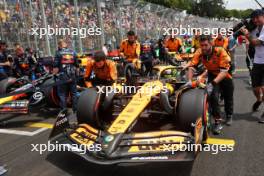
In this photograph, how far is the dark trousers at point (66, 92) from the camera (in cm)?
709

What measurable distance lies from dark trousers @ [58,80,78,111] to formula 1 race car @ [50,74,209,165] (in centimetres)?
210

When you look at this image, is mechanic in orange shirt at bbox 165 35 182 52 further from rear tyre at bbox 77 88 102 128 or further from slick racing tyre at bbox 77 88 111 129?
rear tyre at bbox 77 88 102 128

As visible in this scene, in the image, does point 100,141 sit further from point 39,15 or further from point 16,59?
point 39,15

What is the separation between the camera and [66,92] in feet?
24.0

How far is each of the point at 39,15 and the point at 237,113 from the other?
8.03 m

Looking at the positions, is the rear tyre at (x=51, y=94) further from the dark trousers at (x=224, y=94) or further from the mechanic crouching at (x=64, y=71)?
the dark trousers at (x=224, y=94)

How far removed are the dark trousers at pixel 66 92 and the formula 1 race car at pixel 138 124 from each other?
2103 millimetres

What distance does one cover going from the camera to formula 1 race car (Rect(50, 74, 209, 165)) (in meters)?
3.66

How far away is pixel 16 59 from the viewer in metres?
10.5

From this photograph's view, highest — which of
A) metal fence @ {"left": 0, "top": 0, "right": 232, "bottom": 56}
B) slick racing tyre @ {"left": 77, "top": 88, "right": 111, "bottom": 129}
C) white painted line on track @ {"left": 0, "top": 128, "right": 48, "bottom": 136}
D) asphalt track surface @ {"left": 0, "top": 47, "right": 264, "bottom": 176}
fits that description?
metal fence @ {"left": 0, "top": 0, "right": 232, "bottom": 56}

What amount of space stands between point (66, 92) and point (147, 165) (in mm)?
3662

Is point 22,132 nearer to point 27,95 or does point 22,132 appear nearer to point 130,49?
point 27,95

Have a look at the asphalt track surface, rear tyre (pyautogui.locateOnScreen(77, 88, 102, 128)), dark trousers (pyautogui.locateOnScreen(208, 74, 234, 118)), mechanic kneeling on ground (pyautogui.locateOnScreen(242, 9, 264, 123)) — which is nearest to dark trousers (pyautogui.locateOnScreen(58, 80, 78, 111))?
the asphalt track surface

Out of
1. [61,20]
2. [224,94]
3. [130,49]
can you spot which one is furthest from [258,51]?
[61,20]
